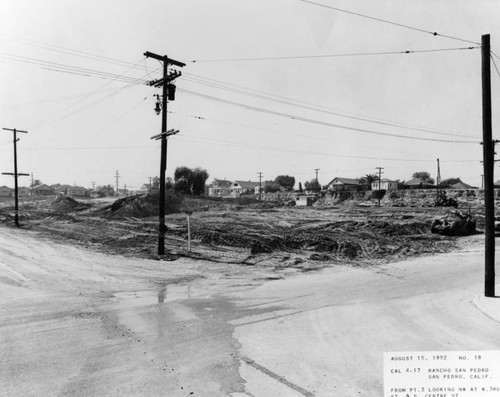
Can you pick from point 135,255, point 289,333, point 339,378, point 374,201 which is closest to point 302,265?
point 135,255

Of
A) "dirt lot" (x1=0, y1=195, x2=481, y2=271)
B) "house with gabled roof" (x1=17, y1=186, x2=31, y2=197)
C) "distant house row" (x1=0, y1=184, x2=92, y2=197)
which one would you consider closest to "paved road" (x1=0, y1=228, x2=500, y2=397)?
"dirt lot" (x1=0, y1=195, x2=481, y2=271)

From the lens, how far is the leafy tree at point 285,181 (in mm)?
154550

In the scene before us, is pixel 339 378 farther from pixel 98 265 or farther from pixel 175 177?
pixel 175 177

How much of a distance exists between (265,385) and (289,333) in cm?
228

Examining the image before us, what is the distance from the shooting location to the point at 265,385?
5273 millimetres

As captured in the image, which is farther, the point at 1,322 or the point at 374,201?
the point at 374,201

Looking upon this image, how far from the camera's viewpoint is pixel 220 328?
25.4 ft

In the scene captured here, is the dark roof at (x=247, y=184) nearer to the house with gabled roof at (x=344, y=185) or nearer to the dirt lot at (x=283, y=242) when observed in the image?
the house with gabled roof at (x=344, y=185)

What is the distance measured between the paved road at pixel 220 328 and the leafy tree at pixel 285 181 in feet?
460

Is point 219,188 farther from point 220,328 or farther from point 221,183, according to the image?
point 220,328

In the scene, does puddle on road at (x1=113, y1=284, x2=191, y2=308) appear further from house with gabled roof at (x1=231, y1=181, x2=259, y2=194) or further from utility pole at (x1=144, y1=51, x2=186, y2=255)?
house with gabled roof at (x1=231, y1=181, x2=259, y2=194)

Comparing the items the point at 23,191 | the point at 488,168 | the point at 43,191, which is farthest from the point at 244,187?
the point at 488,168

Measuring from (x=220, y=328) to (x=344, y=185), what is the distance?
10042cm
